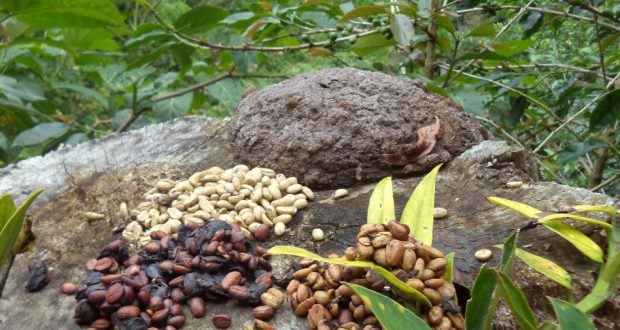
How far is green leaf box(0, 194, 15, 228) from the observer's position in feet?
2.98

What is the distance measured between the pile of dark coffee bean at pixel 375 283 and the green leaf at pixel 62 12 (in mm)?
1060

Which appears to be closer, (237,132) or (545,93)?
(237,132)

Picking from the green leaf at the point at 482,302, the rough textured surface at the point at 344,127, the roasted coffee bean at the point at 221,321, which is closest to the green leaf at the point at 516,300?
the green leaf at the point at 482,302

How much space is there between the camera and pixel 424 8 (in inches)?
55.2

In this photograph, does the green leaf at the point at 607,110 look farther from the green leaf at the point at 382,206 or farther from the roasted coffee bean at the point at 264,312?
the roasted coffee bean at the point at 264,312

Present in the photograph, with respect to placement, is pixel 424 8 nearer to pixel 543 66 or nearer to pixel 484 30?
pixel 484 30

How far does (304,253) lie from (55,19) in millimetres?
1122

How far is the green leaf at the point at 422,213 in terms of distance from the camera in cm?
86

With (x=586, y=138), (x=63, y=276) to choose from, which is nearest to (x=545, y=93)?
(x=586, y=138)

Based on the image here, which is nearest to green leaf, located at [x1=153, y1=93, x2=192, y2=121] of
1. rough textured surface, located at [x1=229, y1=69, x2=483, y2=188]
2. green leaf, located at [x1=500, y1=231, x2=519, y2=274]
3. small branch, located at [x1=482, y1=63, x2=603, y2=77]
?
rough textured surface, located at [x1=229, y1=69, x2=483, y2=188]

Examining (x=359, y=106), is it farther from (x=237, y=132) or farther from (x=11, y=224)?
(x=11, y=224)

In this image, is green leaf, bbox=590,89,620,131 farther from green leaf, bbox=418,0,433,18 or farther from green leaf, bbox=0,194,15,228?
green leaf, bbox=0,194,15,228

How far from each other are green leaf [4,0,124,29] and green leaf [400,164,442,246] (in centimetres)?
110

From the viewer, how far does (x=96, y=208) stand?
4.05 feet
